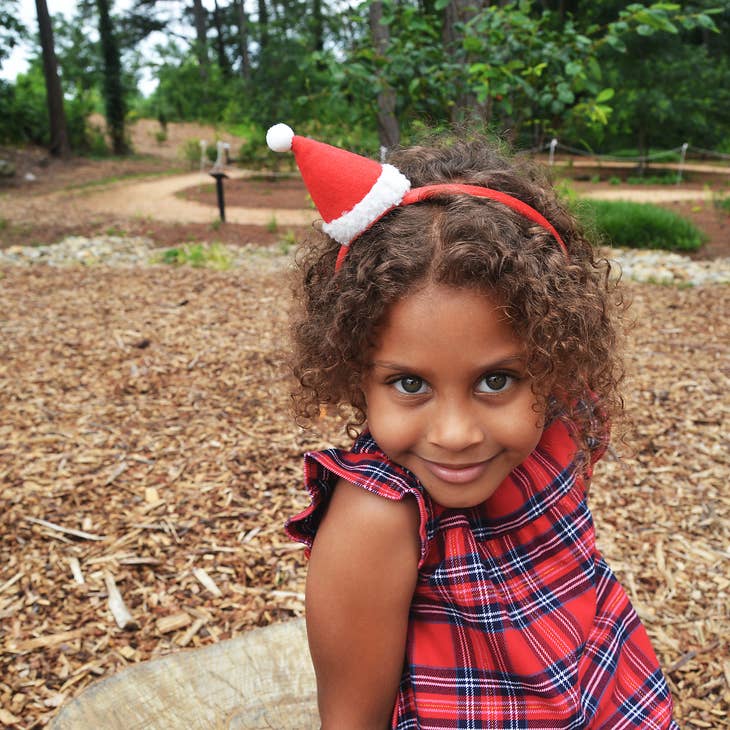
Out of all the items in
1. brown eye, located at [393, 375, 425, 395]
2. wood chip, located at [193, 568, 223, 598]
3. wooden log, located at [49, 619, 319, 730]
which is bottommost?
wood chip, located at [193, 568, 223, 598]

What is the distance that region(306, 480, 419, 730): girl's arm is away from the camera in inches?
42.3

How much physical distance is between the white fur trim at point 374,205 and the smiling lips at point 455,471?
38 cm

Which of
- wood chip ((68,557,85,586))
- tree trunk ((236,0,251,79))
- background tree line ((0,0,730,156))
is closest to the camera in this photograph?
wood chip ((68,557,85,586))

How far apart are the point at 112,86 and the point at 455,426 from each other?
22.0m

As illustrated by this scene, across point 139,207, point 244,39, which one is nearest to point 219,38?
point 244,39

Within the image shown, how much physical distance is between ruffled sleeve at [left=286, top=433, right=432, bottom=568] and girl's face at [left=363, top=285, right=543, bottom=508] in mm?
24

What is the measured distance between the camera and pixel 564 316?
115 cm

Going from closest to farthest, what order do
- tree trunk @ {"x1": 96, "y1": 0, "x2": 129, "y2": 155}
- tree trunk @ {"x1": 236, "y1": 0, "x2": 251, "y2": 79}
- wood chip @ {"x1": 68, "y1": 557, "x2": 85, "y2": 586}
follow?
wood chip @ {"x1": 68, "y1": 557, "x2": 85, "y2": 586}
tree trunk @ {"x1": 96, "y1": 0, "x2": 129, "y2": 155}
tree trunk @ {"x1": 236, "y1": 0, "x2": 251, "y2": 79}

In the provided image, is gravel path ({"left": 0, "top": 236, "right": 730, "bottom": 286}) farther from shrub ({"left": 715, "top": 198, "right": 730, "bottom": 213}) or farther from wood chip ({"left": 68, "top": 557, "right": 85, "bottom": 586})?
wood chip ({"left": 68, "top": 557, "right": 85, "bottom": 586})

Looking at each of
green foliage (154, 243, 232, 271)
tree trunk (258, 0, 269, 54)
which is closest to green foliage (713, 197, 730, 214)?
green foliage (154, 243, 232, 271)

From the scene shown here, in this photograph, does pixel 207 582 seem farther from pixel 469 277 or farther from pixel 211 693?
pixel 469 277

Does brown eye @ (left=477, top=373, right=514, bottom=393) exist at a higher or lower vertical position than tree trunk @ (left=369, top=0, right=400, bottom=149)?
lower

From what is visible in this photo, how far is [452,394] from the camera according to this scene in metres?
1.06

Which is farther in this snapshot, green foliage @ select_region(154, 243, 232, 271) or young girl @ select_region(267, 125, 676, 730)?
green foliage @ select_region(154, 243, 232, 271)
